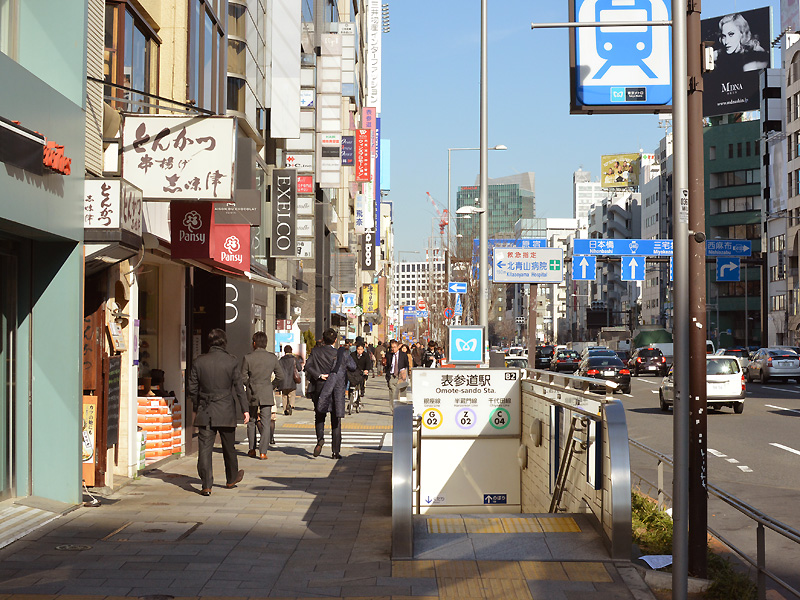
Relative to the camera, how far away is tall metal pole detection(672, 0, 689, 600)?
667cm

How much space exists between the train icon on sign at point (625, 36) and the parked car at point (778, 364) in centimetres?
4056

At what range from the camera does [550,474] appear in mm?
10438

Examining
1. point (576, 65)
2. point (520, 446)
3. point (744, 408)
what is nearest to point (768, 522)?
point (576, 65)

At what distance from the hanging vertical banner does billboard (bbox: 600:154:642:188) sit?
103m

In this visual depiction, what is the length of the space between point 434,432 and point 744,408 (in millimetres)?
19700

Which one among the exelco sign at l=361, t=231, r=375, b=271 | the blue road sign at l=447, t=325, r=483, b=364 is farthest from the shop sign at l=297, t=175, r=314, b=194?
the exelco sign at l=361, t=231, r=375, b=271

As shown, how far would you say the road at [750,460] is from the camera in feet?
33.8

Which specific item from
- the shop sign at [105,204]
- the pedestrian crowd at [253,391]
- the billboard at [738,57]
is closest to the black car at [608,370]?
the pedestrian crowd at [253,391]

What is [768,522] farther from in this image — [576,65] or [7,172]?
[7,172]

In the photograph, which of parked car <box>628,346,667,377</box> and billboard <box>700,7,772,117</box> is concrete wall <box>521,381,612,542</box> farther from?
billboard <box>700,7,772,117</box>

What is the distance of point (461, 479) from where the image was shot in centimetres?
1261

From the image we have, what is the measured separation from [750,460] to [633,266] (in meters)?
33.0

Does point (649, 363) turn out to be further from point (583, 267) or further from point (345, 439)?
point (345, 439)

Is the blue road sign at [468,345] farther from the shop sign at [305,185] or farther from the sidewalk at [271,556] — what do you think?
the shop sign at [305,185]
